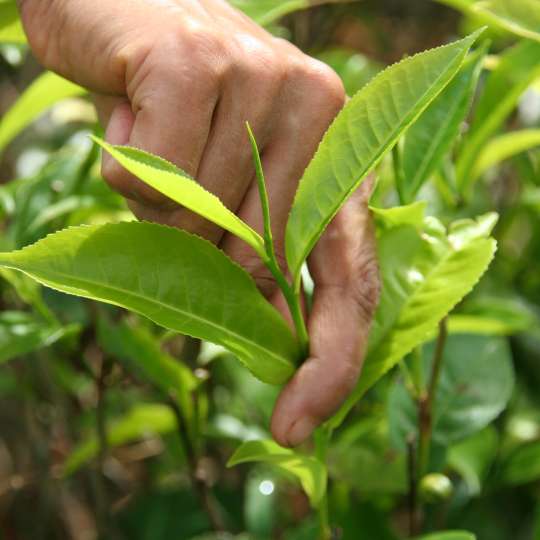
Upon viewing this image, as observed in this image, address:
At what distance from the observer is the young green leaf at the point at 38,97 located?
3.43ft

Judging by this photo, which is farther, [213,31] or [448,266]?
[448,266]

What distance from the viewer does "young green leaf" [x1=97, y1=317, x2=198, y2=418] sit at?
3.07ft

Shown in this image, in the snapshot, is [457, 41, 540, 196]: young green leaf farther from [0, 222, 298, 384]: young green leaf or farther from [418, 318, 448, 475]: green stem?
[0, 222, 298, 384]: young green leaf

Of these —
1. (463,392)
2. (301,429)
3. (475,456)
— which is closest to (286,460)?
(301,429)

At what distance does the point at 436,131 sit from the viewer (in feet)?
2.87

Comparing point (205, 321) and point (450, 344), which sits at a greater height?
point (205, 321)

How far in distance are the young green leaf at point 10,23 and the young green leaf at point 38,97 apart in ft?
0.20

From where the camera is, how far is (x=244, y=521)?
142 cm

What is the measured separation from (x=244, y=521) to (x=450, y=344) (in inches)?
18.6

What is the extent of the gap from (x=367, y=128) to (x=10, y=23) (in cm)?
48

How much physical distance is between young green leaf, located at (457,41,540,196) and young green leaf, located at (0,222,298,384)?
38 centimetres

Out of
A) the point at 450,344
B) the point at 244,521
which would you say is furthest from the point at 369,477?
the point at 244,521

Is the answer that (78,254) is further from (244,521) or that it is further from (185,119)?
(244,521)

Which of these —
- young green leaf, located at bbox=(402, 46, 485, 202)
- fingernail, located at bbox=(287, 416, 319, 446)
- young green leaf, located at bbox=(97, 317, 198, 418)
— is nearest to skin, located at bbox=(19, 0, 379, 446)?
fingernail, located at bbox=(287, 416, 319, 446)
